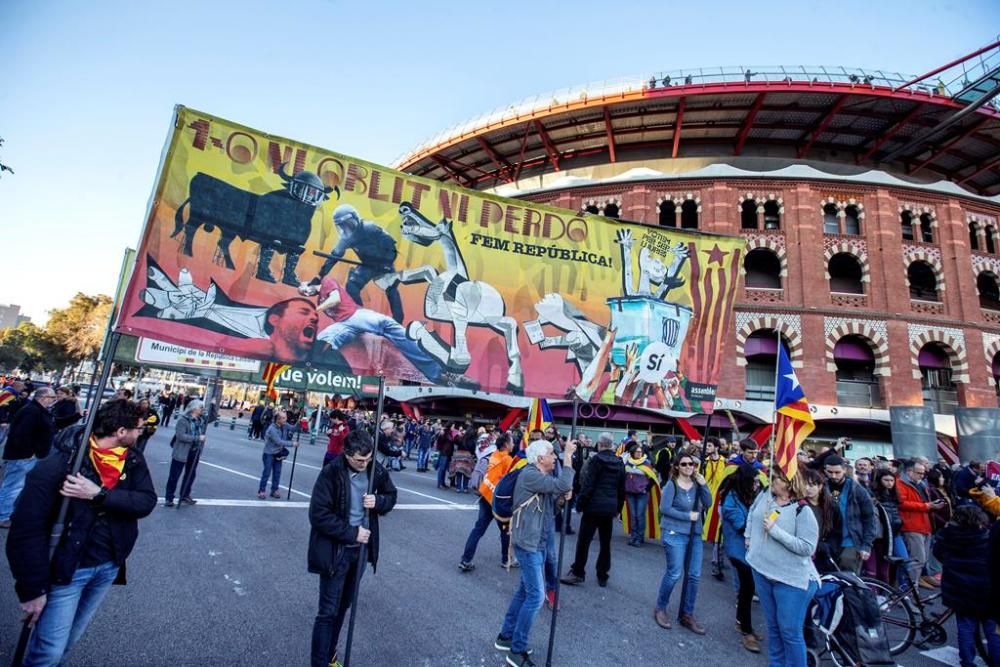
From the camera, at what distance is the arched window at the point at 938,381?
21109 millimetres

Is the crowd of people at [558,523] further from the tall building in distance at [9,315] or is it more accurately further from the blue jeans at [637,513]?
the tall building in distance at [9,315]

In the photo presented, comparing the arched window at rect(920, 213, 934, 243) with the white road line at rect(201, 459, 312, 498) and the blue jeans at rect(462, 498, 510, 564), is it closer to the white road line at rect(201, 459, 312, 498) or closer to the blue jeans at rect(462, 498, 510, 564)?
the blue jeans at rect(462, 498, 510, 564)

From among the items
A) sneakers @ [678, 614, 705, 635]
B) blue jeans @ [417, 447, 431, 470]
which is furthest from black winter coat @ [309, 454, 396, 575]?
blue jeans @ [417, 447, 431, 470]

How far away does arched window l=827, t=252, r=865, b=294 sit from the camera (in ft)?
74.6

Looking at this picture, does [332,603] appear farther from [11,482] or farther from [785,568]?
[11,482]

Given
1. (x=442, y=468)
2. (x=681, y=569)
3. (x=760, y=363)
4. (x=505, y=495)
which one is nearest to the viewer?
(x=681, y=569)

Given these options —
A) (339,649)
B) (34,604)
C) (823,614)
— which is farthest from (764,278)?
(34,604)

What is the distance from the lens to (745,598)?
16.8 ft

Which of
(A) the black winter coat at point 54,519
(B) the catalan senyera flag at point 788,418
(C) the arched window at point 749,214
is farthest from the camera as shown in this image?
(C) the arched window at point 749,214

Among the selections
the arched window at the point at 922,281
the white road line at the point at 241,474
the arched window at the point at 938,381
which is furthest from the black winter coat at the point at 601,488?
the arched window at the point at 922,281

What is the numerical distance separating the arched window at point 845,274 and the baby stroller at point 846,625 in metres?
22.2

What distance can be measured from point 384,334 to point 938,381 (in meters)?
27.4

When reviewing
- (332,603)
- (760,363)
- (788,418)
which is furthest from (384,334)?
(760,363)

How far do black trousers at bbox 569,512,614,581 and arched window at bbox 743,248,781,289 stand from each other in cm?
1969
